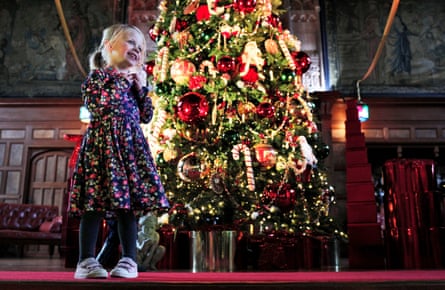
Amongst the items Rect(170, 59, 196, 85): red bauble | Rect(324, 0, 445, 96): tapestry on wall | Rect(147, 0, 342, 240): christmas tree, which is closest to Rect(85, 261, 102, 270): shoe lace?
Rect(147, 0, 342, 240): christmas tree

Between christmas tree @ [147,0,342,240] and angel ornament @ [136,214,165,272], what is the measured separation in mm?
486

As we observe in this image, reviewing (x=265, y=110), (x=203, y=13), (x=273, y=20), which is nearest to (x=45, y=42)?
(x=203, y=13)

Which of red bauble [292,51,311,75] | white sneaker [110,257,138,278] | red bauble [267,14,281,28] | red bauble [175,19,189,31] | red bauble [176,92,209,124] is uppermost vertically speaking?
red bauble [267,14,281,28]

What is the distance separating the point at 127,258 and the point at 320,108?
687 cm

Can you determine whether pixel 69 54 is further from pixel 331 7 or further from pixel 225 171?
pixel 225 171

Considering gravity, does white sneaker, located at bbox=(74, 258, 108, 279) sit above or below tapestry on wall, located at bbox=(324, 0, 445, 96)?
below

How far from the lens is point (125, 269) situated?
6.23 ft

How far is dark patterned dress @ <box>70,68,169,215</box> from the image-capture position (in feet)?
6.19

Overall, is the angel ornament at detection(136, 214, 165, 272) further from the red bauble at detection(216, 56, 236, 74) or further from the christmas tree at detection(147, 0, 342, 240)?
the red bauble at detection(216, 56, 236, 74)

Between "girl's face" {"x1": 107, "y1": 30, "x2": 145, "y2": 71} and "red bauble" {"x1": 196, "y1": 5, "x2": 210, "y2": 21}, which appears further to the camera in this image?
"red bauble" {"x1": 196, "y1": 5, "x2": 210, "y2": 21}

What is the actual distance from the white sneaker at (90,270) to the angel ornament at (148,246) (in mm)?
1080

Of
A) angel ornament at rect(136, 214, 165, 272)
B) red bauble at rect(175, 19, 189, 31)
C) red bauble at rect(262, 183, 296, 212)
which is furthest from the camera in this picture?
red bauble at rect(175, 19, 189, 31)

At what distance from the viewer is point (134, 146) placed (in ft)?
6.66

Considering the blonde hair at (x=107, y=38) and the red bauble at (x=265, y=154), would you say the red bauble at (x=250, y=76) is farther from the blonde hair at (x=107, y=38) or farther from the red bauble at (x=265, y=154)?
the blonde hair at (x=107, y=38)
